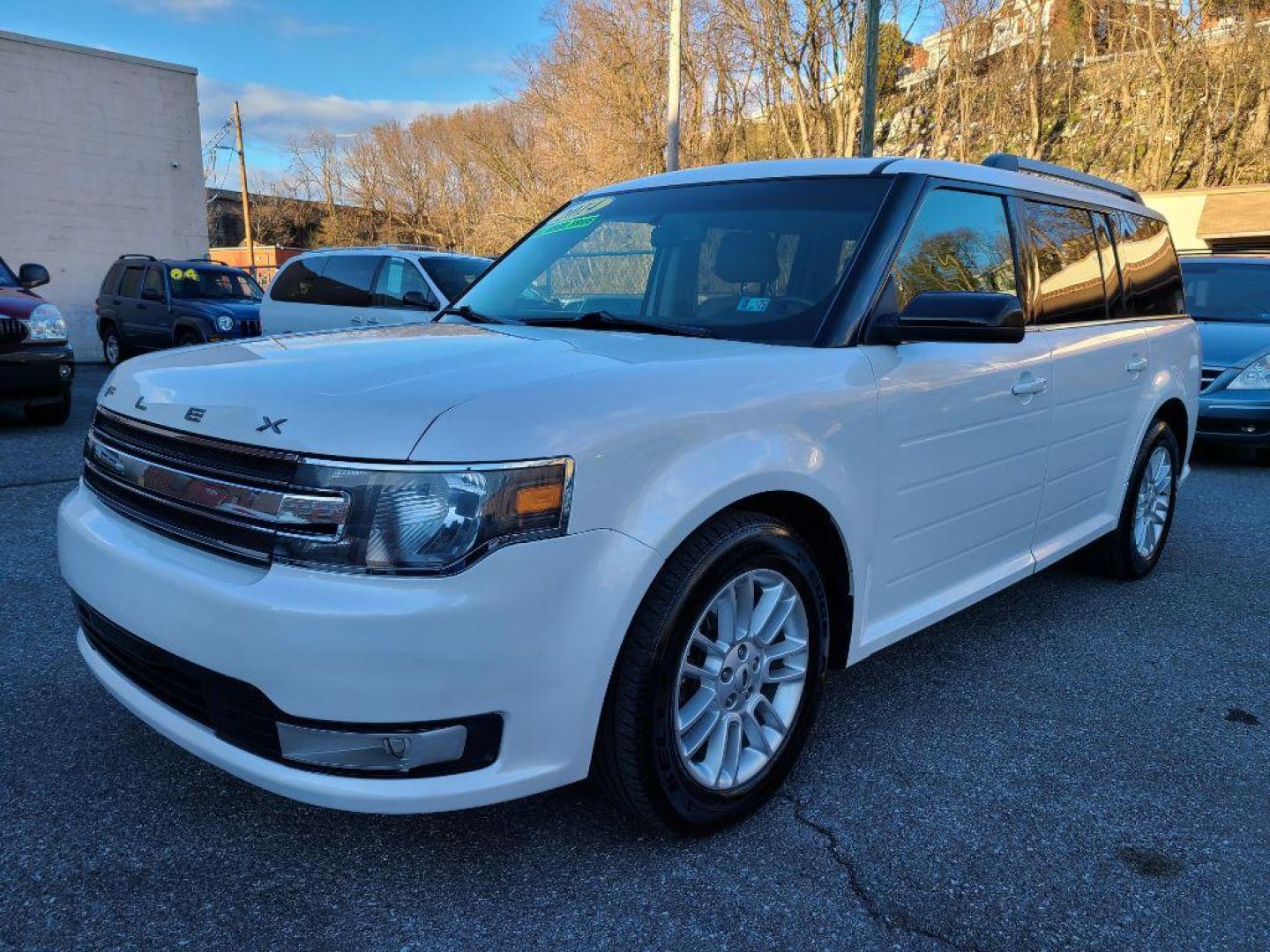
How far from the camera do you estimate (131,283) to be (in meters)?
14.3

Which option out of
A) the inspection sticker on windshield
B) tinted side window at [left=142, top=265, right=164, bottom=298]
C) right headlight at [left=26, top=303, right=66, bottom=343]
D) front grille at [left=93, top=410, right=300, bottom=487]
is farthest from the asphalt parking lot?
tinted side window at [left=142, top=265, right=164, bottom=298]

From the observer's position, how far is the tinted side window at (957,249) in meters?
2.82

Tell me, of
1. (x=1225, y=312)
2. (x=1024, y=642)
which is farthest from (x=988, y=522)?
(x=1225, y=312)

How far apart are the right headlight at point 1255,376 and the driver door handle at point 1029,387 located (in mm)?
5451

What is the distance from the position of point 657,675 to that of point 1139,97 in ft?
85.0

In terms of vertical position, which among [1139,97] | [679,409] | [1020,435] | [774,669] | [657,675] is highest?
[1139,97]

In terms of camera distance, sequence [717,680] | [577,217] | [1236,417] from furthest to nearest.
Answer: [1236,417] < [577,217] < [717,680]

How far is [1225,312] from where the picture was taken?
8.44 meters

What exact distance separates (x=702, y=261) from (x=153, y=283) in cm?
1327

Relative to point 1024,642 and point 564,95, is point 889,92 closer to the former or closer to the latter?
point 564,95

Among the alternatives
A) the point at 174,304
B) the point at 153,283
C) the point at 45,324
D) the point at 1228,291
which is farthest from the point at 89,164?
the point at 1228,291

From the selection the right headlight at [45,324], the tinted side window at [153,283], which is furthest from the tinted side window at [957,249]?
the tinted side window at [153,283]

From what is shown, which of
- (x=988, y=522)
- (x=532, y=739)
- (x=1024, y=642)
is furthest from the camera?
(x=1024, y=642)

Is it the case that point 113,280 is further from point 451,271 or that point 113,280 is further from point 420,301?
point 420,301
